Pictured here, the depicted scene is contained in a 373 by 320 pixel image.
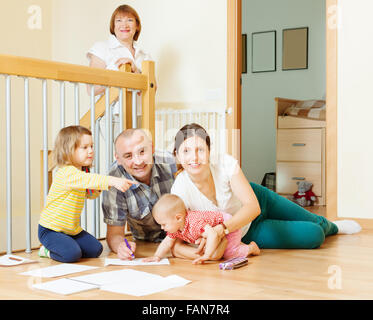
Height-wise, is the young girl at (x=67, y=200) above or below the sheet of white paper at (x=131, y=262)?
above

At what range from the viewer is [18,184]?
4.22 meters

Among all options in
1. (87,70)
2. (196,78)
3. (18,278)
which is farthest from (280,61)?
(18,278)

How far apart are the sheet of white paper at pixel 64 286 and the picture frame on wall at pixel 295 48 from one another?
13.2 feet

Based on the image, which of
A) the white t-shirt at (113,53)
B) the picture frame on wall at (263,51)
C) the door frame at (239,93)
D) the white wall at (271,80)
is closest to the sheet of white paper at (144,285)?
the door frame at (239,93)

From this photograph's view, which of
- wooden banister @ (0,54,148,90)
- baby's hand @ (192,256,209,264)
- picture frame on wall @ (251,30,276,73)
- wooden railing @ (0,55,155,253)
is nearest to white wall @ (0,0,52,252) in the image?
wooden railing @ (0,55,155,253)

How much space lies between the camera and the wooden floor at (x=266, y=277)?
55.8 inches

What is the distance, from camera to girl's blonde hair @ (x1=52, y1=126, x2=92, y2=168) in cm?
193

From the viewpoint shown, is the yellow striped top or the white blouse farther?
the white blouse

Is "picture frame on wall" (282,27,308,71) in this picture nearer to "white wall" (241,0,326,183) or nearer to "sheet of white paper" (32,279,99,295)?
"white wall" (241,0,326,183)

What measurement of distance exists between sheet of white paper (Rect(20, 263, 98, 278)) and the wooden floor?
0.14ft

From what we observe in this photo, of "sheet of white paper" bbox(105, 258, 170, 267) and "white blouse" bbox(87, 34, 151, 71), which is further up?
"white blouse" bbox(87, 34, 151, 71)

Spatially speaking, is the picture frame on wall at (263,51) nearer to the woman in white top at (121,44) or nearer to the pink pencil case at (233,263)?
the woman in white top at (121,44)

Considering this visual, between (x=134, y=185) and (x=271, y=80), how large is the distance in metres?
3.48

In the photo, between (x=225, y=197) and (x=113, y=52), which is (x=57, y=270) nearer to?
(x=225, y=197)
